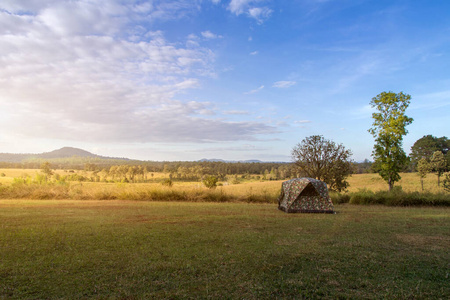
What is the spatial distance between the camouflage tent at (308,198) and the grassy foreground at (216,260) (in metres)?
3.35

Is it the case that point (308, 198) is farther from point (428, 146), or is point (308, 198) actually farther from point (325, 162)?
point (428, 146)

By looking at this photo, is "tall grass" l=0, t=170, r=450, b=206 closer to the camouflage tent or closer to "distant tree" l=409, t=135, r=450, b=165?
the camouflage tent

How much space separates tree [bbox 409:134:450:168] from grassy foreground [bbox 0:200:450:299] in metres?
73.0

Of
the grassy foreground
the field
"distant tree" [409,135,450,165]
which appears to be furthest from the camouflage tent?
"distant tree" [409,135,450,165]

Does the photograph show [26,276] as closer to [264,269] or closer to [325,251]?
[264,269]

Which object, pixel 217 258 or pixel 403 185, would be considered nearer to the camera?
pixel 217 258

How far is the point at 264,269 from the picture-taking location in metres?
4.86

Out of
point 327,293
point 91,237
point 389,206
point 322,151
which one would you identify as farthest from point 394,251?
point 322,151

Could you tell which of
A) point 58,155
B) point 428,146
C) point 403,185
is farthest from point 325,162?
point 58,155

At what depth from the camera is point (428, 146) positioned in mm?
70500

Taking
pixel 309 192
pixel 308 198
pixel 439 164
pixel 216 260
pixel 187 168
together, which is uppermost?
pixel 439 164

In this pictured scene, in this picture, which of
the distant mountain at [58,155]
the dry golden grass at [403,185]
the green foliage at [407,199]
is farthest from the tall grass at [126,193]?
the distant mountain at [58,155]

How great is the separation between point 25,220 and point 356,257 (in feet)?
31.2

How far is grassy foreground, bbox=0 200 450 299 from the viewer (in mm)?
3992
